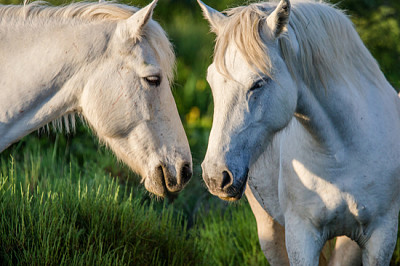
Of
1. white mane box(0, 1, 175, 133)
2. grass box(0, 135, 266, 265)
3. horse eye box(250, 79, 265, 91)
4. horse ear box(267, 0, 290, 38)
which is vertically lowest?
grass box(0, 135, 266, 265)

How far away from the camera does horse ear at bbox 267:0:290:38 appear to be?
2.58 meters

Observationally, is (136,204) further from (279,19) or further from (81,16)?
(279,19)

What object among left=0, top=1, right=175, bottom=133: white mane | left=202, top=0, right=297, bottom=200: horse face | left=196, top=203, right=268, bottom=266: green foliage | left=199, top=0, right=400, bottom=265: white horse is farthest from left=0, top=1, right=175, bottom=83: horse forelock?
left=196, top=203, right=268, bottom=266: green foliage

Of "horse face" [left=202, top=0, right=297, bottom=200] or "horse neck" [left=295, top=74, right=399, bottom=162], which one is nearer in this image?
"horse face" [left=202, top=0, right=297, bottom=200]

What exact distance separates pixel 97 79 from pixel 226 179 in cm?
107

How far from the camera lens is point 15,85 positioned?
10.3 feet

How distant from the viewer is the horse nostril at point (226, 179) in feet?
8.52

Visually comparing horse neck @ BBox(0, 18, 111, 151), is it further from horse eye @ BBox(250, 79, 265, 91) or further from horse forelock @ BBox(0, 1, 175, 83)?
horse eye @ BBox(250, 79, 265, 91)

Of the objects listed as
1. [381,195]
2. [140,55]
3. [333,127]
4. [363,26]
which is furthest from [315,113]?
[363,26]

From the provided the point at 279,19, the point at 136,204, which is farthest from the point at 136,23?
the point at 136,204

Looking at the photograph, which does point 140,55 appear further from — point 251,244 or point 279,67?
point 251,244

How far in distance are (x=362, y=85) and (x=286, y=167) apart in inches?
25.3

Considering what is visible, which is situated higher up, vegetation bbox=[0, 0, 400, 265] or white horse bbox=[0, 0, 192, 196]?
white horse bbox=[0, 0, 192, 196]

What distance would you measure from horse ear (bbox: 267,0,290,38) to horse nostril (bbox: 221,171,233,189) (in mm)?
713
